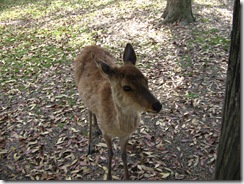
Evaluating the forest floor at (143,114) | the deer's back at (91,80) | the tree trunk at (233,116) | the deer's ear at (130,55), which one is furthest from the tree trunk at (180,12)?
the tree trunk at (233,116)

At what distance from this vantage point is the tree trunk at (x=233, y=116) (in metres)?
1.95

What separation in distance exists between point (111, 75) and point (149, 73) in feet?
11.5

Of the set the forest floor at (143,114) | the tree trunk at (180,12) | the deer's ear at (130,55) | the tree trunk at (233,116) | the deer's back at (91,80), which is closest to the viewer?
the tree trunk at (233,116)

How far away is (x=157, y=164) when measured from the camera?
4000mm

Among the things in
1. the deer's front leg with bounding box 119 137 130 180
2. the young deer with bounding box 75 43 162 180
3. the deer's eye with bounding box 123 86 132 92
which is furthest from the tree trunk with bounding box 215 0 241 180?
the deer's front leg with bounding box 119 137 130 180

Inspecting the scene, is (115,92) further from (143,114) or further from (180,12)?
(180,12)

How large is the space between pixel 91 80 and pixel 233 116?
7.80 ft

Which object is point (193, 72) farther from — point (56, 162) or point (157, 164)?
point (56, 162)

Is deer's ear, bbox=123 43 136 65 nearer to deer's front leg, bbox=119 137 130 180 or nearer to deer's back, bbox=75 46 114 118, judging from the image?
deer's back, bbox=75 46 114 118

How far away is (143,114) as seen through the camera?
16.9 ft

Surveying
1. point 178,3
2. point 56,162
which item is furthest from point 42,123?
point 178,3

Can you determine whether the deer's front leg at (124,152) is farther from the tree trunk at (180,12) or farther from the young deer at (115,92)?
the tree trunk at (180,12)

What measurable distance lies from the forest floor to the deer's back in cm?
106

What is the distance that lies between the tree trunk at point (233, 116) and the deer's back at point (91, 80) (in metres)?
1.74
